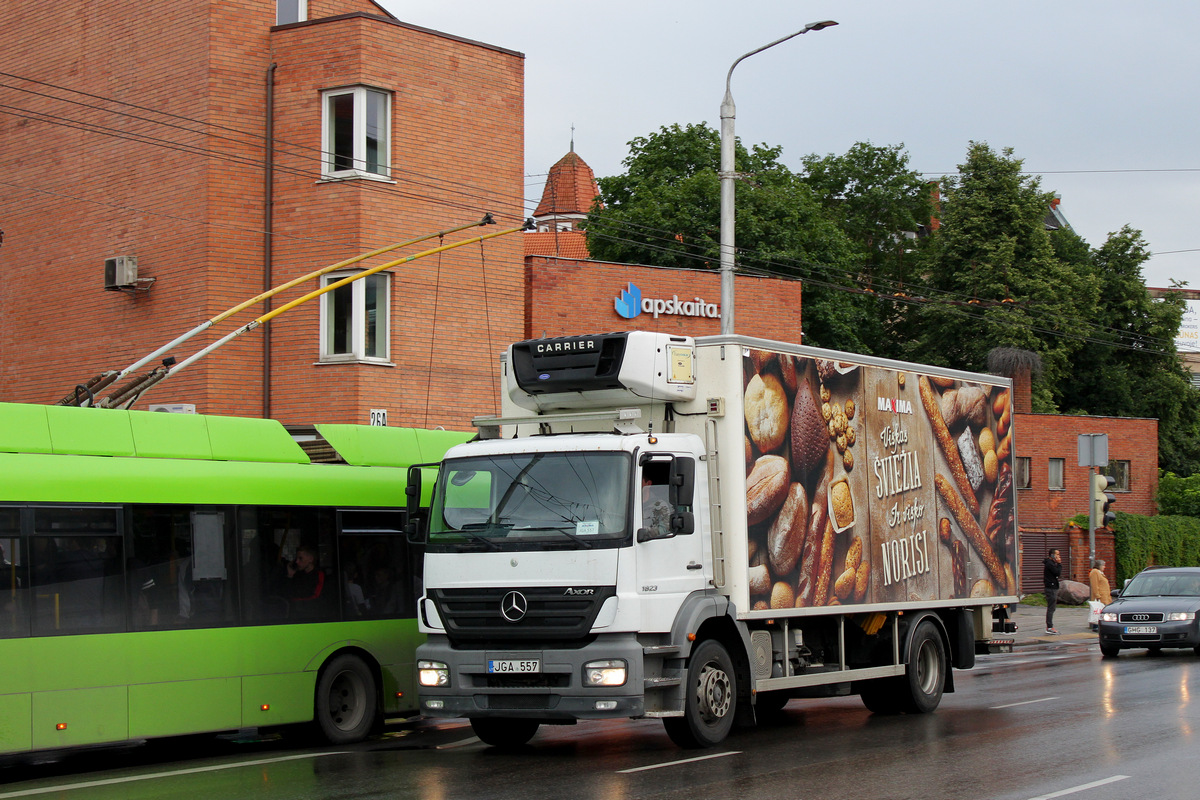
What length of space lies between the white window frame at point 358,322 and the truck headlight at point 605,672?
552 inches

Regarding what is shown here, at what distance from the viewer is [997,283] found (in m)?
53.5

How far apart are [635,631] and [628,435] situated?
159cm

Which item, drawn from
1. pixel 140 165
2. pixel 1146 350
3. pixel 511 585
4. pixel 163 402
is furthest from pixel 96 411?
pixel 1146 350

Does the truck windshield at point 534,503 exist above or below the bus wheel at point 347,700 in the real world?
above

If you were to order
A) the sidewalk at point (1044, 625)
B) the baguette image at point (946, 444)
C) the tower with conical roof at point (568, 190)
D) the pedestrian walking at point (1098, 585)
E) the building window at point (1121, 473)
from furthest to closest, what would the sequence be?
the tower with conical roof at point (568, 190)
the building window at point (1121, 473)
the pedestrian walking at point (1098, 585)
the sidewalk at point (1044, 625)
the baguette image at point (946, 444)

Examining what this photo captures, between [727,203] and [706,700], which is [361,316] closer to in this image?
[727,203]

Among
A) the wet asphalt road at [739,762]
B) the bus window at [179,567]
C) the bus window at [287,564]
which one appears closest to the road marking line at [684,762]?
the wet asphalt road at [739,762]

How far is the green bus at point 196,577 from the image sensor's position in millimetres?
10594

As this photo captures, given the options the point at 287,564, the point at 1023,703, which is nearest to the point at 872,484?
the point at 1023,703

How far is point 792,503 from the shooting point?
1227 cm

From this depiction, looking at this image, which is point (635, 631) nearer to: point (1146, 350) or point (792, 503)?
point (792, 503)

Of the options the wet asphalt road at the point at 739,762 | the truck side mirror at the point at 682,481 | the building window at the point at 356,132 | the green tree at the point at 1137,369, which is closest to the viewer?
the wet asphalt road at the point at 739,762

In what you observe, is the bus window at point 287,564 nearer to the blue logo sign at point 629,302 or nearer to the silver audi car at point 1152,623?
the silver audi car at point 1152,623

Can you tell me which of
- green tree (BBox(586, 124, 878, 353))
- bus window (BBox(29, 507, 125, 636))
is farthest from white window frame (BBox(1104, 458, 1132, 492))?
bus window (BBox(29, 507, 125, 636))
